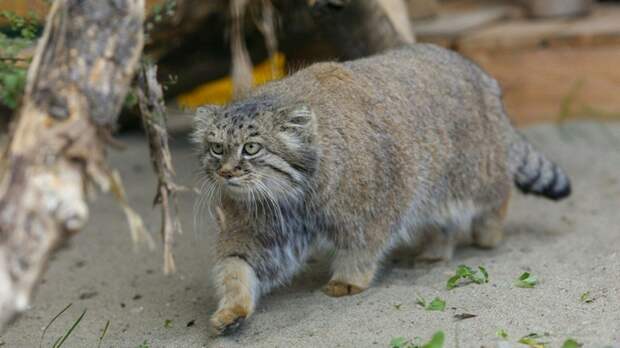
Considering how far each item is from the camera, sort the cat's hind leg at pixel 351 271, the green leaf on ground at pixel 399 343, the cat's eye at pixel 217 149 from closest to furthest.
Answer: the green leaf on ground at pixel 399 343 < the cat's eye at pixel 217 149 < the cat's hind leg at pixel 351 271

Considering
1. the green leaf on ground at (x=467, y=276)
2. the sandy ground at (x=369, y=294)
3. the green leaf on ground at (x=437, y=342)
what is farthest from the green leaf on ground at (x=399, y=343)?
the green leaf on ground at (x=467, y=276)

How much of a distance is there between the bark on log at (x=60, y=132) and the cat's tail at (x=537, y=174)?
3.30 meters

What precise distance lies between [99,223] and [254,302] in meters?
2.43

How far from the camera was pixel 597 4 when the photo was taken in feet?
28.3

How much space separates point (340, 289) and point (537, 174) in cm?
180

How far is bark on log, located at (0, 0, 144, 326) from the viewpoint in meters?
2.53

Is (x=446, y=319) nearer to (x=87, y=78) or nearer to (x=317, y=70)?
(x=317, y=70)

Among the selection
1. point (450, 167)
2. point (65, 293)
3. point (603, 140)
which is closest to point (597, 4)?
point (603, 140)

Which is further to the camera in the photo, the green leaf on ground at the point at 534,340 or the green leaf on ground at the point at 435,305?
the green leaf on ground at the point at 435,305

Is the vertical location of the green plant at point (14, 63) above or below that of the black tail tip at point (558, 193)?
above

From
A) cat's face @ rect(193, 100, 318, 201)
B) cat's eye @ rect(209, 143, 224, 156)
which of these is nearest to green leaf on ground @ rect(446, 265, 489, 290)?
cat's face @ rect(193, 100, 318, 201)

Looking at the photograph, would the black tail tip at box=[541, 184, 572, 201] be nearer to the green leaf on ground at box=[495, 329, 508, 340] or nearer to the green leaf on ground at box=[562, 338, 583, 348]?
the green leaf on ground at box=[495, 329, 508, 340]

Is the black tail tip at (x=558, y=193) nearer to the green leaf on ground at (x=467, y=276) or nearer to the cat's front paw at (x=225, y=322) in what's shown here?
the green leaf on ground at (x=467, y=276)

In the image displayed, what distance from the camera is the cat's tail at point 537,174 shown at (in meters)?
5.59
